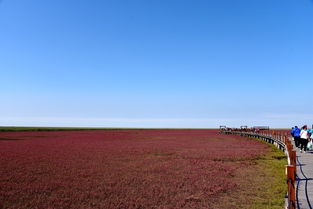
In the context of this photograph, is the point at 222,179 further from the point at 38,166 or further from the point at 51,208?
the point at 38,166

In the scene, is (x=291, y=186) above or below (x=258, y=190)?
above

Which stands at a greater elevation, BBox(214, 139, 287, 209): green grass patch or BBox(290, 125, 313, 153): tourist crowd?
BBox(290, 125, 313, 153): tourist crowd

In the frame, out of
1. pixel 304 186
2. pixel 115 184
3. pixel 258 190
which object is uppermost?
pixel 304 186

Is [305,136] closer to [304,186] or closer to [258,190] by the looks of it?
[258,190]

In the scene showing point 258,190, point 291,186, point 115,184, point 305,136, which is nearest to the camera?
point 291,186

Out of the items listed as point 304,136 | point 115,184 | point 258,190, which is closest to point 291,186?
point 258,190

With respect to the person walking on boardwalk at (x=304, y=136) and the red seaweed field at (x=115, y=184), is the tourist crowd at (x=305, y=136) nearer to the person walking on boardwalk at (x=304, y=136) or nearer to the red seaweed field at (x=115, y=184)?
the person walking on boardwalk at (x=304, y=136)

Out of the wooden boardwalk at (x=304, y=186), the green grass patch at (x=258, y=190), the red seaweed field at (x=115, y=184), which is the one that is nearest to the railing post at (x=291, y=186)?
the wooden boardwalk at (x=304, y=186)

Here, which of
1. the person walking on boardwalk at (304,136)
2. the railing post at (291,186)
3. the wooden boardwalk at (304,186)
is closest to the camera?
the railing post at (291,186)

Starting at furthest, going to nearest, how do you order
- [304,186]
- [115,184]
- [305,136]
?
[305,136] → [115,184] → [304,186]

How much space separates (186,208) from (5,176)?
911cm

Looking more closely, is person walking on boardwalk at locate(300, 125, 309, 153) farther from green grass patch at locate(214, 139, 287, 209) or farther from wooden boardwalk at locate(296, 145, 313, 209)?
wooden boardwalk at locate(296, 145, 313, 209)

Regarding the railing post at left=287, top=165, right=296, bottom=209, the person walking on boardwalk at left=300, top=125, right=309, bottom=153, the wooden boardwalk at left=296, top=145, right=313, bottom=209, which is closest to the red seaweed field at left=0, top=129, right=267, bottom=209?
the wooden boardwalk at left=296, top=145, right=313, bottom=209

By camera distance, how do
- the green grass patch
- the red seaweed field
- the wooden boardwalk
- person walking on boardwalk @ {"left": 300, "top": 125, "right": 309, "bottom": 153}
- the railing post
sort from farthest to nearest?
person walking on boardwalk @ {"left": 300, "top": 125, "right": 309, "bottom": 153}, the red seaweed field, the green grass patch, the wooden boardwalk, the railing post
